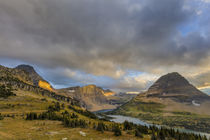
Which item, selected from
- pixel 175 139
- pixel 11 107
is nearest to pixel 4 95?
pixel 11 107

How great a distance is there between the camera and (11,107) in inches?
4289

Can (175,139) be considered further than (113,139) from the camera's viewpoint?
Yes

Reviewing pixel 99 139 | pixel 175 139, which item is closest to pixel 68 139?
pixel 99 139

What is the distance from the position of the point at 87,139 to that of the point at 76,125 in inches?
Answer: 939

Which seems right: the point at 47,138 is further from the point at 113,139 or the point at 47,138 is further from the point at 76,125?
the point at 76,125

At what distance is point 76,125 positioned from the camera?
2285 inches

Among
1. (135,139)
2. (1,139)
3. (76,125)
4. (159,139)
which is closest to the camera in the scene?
(1,139)

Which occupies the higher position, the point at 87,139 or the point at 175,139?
the point at 87,139

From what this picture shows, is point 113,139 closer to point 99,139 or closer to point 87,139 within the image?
point 99,139

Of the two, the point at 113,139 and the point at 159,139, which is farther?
the point at 159,139

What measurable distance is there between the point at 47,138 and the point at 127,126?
38938 millimetres

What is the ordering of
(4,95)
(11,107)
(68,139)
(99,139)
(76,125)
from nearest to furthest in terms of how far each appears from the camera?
(68,139) < (99,139) < (76,125) < (11,107) < (4,95)

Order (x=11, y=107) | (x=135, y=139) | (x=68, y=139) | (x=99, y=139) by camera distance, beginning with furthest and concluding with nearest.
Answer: (x=11, y=107) → (x=135, y=139) → (x=99, y=139) → (x=68, y=139)

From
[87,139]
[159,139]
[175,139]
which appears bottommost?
[175,139]
